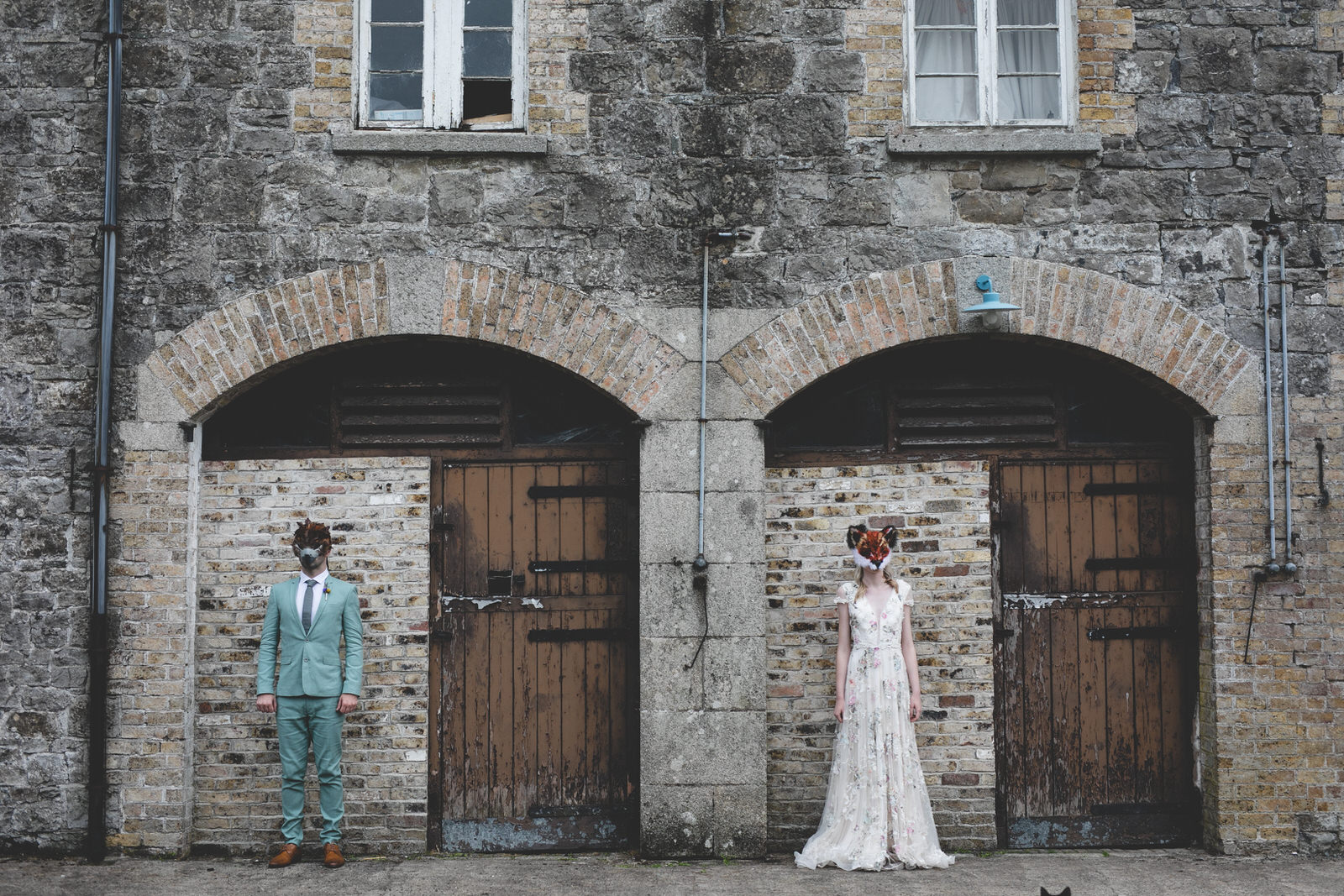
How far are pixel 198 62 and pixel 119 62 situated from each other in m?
0.42

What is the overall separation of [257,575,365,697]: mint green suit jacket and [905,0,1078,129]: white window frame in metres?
4.21

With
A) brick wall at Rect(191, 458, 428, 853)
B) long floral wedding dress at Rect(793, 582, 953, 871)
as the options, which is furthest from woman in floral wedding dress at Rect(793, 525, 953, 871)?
brick wall at Rect(191, 458, 428, 853)

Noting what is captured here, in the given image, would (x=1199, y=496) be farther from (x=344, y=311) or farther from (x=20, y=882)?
(x=20, y=882)

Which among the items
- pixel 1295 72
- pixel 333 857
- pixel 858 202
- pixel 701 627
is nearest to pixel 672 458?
pixel 701 627

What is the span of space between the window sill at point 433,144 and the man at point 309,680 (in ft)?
6.99

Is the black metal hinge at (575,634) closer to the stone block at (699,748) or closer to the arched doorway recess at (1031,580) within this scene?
the stone block at (699,748)

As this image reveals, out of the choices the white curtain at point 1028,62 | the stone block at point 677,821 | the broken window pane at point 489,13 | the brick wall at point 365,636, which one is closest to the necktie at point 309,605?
the brick wall at point 365,636

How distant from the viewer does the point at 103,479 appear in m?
6.21

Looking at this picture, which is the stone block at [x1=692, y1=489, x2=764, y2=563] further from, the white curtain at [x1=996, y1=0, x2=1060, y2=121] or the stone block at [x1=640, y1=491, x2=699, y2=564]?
the white curtain at [x1=996, y1=0, x2=1060, y2=121]

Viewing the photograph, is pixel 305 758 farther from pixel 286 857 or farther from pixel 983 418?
pixel 983 418

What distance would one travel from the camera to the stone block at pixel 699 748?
6.22m

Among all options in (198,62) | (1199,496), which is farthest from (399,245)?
(1199,496)

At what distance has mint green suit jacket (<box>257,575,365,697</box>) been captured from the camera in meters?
6.06

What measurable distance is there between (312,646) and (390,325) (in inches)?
70.9
